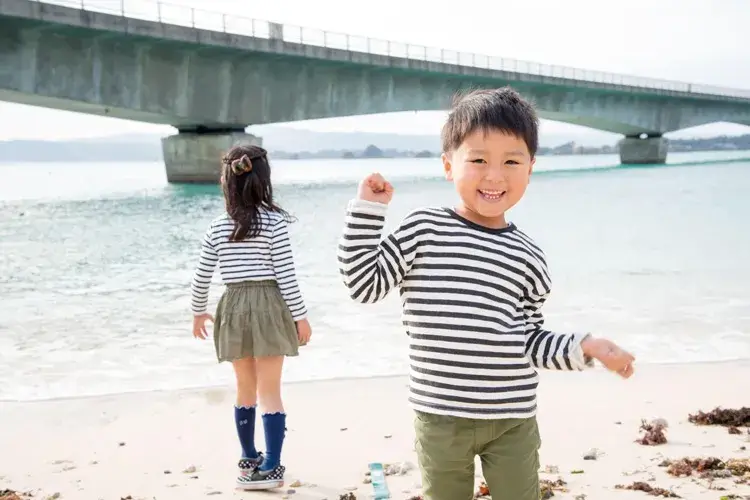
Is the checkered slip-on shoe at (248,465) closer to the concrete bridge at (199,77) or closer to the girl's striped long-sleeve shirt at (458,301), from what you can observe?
the girl's striped long-sleeve shirt at (458,301)

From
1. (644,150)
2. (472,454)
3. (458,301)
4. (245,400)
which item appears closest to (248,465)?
(245,400)

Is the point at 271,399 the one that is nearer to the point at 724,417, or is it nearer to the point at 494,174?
the point at 494,174

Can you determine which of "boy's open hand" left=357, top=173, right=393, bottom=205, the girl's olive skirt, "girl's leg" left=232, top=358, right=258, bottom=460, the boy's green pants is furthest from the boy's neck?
"girl's leg" left=232, top=358, right=258, bottom=460

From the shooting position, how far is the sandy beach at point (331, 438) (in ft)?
12.0

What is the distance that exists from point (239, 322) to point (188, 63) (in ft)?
92.5

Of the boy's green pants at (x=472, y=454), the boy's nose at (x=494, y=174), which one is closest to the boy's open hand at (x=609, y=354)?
the boy's green pants at (x=472, y=454)

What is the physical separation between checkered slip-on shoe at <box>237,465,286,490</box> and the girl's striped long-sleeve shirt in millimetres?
1586

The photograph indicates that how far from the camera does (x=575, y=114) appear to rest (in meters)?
47.7

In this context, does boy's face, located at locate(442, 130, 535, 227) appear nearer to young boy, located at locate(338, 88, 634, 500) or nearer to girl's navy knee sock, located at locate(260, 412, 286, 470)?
young boy, located at locate(338, 88, 634, 500)

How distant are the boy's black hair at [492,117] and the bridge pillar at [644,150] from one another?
200ft

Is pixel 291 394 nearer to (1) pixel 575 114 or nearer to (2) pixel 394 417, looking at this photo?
(2) pixel 394 417

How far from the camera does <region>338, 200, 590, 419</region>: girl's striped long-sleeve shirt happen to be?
2.28m

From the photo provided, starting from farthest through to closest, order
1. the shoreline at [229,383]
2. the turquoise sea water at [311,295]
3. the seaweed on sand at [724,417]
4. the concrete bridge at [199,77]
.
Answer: the concrete bridge at [199,77] → the turquoise sea water at [311,295] → the shoreline at [229,383] → the seaweed on sand at [724,417]

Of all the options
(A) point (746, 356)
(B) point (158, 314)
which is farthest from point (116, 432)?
(A) point (746, 356)
